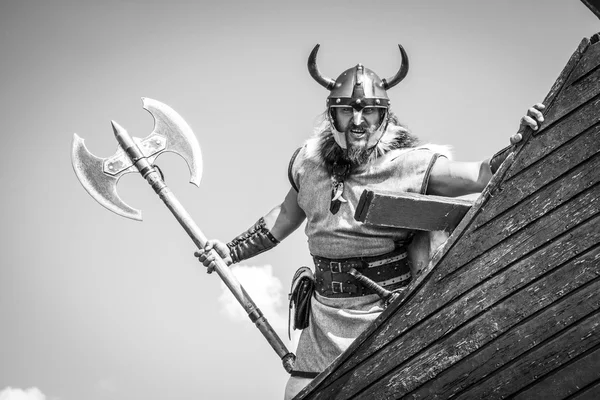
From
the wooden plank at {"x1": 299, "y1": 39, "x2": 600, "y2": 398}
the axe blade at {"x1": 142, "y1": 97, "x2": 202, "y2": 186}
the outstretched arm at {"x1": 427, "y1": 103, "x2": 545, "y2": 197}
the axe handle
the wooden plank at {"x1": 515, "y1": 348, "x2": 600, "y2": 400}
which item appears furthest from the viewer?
the axe blade at {"x1": 142, "y1": 97, "x2": 202, "y2": 186}

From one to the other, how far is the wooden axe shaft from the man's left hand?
5.83 ft

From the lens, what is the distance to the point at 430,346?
348 cm

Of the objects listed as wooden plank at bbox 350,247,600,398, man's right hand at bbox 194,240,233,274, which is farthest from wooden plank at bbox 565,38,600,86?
man's right hand at bbox 194,240,233,274

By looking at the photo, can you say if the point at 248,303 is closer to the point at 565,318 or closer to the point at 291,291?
the point at 291,291

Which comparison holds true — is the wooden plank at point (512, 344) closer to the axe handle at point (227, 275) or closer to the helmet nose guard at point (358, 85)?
the axe handle at point (227, 275)

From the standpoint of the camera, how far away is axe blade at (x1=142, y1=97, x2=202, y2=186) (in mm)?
5031

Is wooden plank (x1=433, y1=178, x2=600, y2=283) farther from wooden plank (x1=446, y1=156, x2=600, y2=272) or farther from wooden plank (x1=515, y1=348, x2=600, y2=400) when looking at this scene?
wooden plank (x1=515, y1=348, x2=600, y2=400)

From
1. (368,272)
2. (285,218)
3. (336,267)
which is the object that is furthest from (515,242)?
(285,218)

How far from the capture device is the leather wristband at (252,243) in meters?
4.93

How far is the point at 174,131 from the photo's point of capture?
200 inches

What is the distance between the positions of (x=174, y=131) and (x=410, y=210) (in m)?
1.82

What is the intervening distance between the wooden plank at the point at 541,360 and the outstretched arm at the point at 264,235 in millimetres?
1738

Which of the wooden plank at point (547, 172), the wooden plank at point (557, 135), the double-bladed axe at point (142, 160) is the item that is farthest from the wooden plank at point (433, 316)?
→ the double-bladed axe at point (142, 160)

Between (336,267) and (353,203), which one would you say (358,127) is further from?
(336,267)
